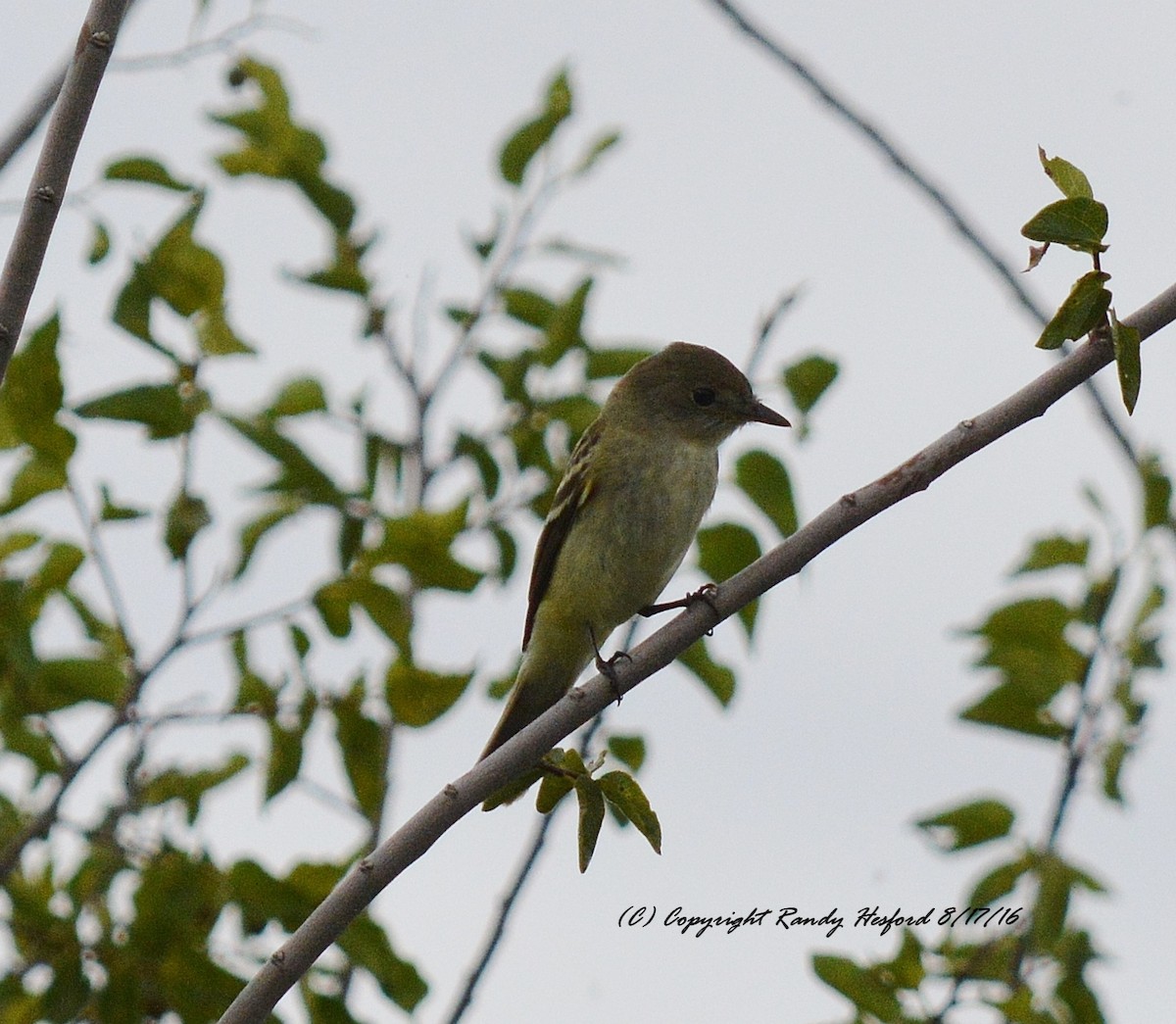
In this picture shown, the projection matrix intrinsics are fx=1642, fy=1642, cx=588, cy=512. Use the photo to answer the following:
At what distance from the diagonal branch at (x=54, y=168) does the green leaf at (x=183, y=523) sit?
6.16ft

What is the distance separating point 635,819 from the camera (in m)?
3.26

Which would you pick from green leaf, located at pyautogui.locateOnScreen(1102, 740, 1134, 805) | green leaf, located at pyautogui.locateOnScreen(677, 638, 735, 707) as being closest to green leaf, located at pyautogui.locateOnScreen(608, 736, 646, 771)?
green leaf, located at pyautogui.locateOnScreen(677, 638, 735, 707)

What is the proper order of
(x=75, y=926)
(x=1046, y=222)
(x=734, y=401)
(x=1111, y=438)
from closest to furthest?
(x=1046, y=222) < (x=1111, y=438) < (x=75, y=926) < (x=734, y=401)

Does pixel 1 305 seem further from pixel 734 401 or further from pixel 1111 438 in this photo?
pixel 734 401

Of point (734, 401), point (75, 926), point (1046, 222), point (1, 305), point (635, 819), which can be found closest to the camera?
point (1046, 222)

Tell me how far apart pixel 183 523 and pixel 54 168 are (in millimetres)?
1966

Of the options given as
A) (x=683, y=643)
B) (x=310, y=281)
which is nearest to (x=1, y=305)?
(x=683, y=643)

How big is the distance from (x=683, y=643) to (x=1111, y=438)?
46.4 inches

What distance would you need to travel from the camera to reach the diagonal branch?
2902 mm

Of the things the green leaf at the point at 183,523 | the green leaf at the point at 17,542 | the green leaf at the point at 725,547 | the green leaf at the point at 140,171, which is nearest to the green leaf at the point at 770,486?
the green leaf at the point at 725,547

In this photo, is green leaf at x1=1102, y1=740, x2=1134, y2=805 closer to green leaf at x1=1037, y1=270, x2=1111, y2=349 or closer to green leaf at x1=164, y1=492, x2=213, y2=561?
green leaf at x1=1037, y1=270, x2=1111, y2=349

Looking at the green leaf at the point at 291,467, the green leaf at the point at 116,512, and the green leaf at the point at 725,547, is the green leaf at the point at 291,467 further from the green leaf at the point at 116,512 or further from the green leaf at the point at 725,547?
the green leaf at the point at 725,547

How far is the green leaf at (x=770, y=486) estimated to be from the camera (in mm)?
4641

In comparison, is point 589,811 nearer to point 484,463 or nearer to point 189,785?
point 189,785
